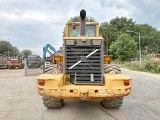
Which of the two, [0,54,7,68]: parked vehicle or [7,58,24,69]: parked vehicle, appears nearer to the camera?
[7,58,24,69]: parked vehicle

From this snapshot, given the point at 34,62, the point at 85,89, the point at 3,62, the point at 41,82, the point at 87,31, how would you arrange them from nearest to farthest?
1. the point at 85,89
2. the point at 41,82
3. the point at 87,31
4. the point at 34,62
5. the point at 3,62

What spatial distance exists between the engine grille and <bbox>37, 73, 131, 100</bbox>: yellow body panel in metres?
0.44

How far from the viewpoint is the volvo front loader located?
21.5ft

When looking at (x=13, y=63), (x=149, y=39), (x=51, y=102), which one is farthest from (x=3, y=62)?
(x=149, y=39)

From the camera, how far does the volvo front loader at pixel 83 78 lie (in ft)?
21.5

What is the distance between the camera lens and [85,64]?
23.5 feet

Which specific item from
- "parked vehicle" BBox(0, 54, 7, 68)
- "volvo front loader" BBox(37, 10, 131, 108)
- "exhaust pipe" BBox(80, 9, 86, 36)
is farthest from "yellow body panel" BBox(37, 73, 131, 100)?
"parked vehicle" BBox(0, 54, 7, 68)

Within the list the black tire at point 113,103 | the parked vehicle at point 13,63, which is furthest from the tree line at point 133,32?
the black tire at point 113,103

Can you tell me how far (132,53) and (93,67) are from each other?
47915 millimetres

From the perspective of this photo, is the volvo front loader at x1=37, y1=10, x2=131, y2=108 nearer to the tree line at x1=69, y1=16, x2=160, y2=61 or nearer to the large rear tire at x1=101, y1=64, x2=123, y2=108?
the large rear tire at x1=101, y1=64, x2=123, y2=108

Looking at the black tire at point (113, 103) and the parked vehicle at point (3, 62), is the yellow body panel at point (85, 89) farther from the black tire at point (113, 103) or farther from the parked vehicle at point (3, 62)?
the parked vehicle at point (3, 62)

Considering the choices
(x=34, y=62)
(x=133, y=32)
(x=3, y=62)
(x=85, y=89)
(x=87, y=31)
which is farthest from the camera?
(x=133, y=32)

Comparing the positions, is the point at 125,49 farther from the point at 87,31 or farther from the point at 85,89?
the point at 85,89

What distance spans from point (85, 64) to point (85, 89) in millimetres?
891
